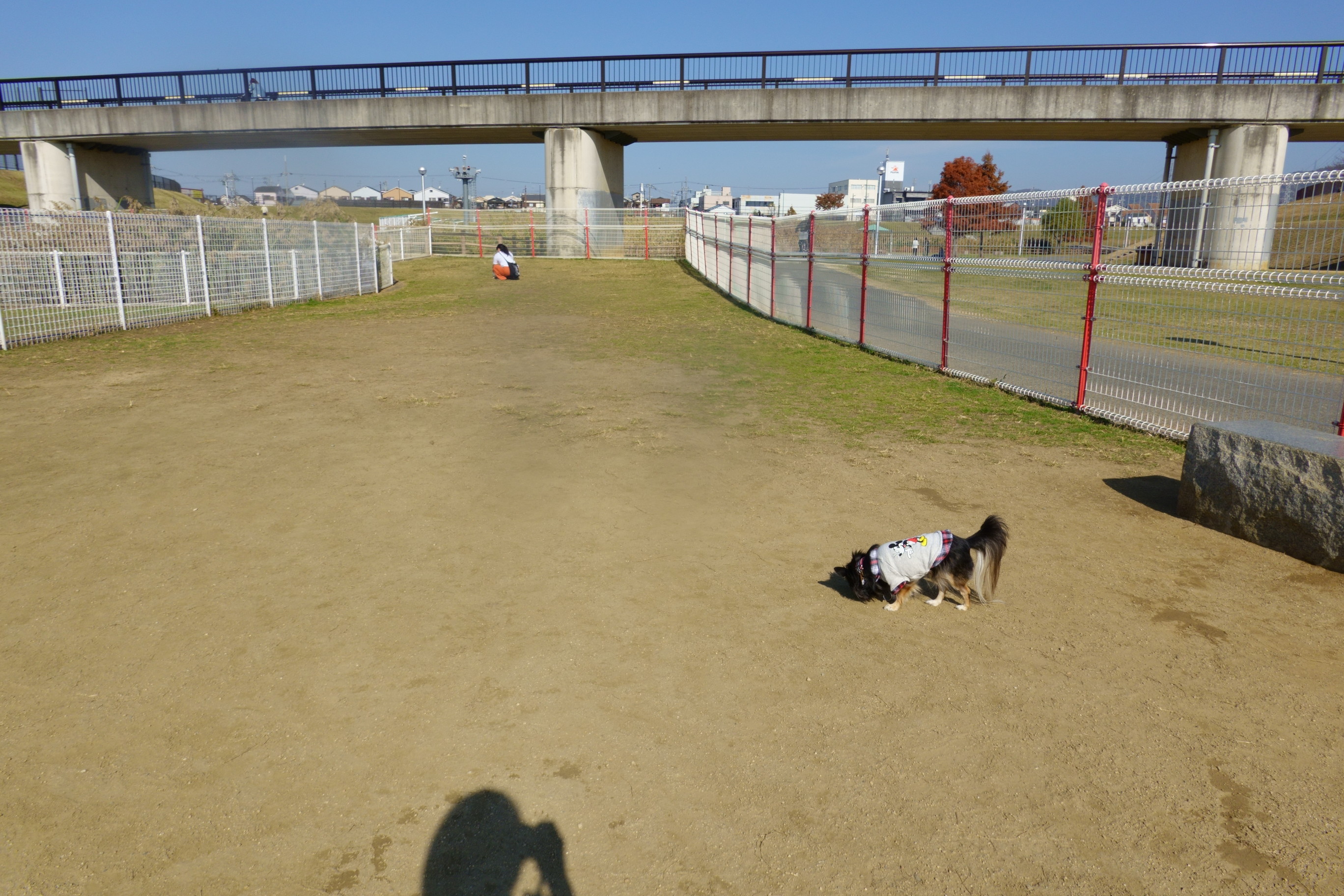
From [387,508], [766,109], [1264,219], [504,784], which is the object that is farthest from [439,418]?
[766,109]

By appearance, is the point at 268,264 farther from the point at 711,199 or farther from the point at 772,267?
the point at 711,199

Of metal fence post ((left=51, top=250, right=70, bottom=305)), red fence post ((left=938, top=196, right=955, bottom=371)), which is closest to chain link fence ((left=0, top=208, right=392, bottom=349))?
metal fence post ((left=51, top=250, right=70, bottom=305))

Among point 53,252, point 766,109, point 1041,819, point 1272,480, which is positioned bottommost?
point 1041,819

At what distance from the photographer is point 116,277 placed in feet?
47.8

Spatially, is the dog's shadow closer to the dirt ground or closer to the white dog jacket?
the dirt ground

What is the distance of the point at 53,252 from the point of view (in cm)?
1391

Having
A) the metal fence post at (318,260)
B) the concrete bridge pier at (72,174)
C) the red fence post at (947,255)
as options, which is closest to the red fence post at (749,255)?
the red fence post at (947,255)

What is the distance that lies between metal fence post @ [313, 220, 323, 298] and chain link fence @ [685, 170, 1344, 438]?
13305 mm

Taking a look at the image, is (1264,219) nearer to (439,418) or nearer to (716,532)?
(716,532)

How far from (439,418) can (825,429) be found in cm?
Answer: 371

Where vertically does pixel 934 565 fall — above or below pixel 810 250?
below

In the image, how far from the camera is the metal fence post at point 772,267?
1587 cm

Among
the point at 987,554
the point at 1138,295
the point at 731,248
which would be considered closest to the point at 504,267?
the point at 731,248

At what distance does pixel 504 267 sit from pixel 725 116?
334 inches
